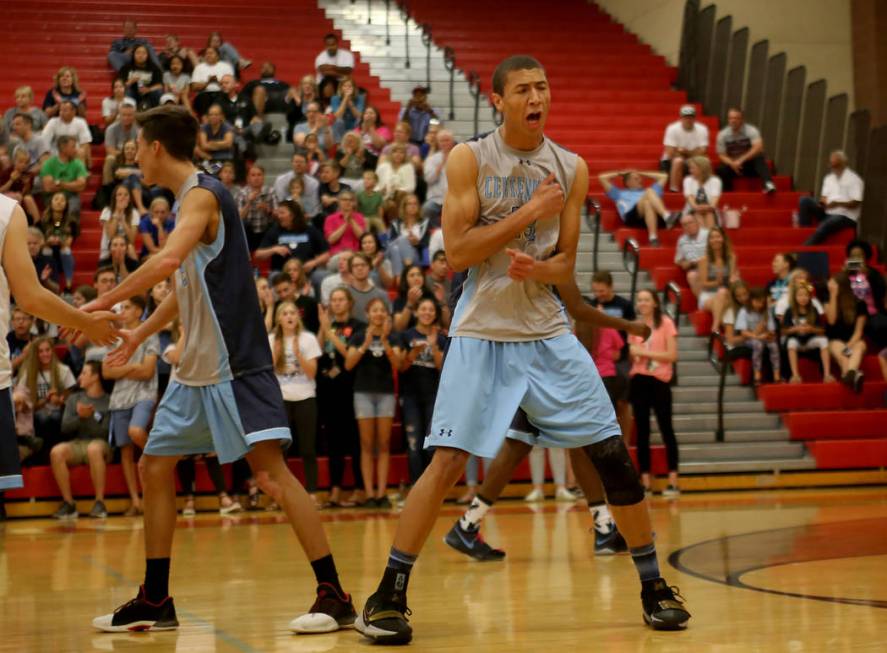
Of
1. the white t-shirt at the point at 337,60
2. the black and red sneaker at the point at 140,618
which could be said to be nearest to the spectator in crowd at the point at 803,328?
the white t-shirt at the point at 337,60

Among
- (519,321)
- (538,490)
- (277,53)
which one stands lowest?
(538,490)

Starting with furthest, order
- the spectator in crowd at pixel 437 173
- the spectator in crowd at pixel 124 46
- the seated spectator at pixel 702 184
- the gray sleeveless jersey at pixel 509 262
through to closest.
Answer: the spectator in crowd at pixel 124 46, the seated spectator at pixel 702 184, the spectator in crowd at pixel 437 173, the gray sleeveless jersey at pixel 509 262

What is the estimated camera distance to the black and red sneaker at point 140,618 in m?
5.76

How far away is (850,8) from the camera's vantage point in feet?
69.1

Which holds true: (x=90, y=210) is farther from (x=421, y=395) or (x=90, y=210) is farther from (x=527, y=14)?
(x=527, y=14)

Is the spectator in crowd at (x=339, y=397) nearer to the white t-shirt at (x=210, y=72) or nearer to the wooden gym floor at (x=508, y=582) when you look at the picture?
the wooden gym floor at (x=508, y=582)

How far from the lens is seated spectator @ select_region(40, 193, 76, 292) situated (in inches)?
578

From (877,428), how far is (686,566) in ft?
24.5

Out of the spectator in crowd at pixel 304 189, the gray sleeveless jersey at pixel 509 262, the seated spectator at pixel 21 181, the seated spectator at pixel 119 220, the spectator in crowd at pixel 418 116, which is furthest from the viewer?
the spectator in crowd at pixel 418 116

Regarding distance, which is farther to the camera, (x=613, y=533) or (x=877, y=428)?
(x=877, y=428)

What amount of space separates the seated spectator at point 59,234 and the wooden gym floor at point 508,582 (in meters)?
4.15

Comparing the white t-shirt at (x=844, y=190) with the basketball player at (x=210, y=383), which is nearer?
the basketball player at (x=210, y=383)

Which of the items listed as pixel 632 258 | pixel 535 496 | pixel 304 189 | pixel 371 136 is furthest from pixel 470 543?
pixel 371 136

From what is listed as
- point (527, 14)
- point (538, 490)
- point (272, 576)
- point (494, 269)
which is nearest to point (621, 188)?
point (538, 490)
